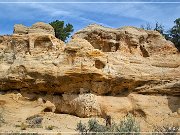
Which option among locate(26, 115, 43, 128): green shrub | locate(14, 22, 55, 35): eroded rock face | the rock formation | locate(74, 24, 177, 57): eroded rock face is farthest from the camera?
locate(74, 24, 177, 57): eroded rock face

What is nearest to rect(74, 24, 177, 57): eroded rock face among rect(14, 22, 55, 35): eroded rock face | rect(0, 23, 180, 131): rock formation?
rect(0, 23, 180, 131): rock formation

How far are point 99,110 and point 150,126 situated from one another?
2430 mm

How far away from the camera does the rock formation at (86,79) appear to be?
16.8 meters

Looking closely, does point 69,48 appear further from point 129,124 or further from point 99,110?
point 129,124

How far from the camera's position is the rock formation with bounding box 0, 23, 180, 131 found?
16.8m

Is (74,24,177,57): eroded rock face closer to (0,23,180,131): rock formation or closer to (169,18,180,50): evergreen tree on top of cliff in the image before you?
(0,23,180,131): rock formation

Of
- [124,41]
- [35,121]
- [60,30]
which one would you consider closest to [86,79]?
[35,121]

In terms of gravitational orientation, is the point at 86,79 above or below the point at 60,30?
below

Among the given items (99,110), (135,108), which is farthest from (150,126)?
(99,110)

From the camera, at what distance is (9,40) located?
60.9 feet

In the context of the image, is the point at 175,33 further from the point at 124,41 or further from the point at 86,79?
the point at 86,79

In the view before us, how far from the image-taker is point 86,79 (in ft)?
55.7

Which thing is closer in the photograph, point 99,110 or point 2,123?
point 2,123

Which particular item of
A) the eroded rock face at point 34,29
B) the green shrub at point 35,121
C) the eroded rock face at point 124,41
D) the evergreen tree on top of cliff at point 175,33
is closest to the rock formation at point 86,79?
the eroded rock face at point 34,29
